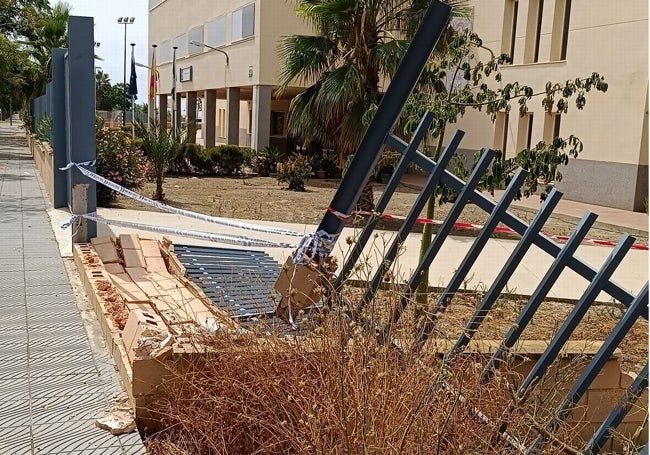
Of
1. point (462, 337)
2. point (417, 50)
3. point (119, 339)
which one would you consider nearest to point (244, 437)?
point (462, 337)

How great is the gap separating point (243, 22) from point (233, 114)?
4673mm

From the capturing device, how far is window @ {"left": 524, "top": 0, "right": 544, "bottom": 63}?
20.4m

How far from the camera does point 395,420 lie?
230 centimetres

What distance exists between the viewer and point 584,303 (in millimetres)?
3107

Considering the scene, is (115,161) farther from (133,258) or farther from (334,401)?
(334,401)

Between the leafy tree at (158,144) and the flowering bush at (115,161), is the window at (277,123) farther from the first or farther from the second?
the flowering bush at (115,161)

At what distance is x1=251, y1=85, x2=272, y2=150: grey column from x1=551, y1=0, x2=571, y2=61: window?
11063 mm

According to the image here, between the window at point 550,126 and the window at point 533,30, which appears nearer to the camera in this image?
the window at point 550,126

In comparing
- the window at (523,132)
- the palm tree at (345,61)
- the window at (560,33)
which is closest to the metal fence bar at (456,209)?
the palm tree at (345,61)

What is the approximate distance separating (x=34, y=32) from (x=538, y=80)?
17907 millimetres

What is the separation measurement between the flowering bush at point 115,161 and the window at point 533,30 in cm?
1289

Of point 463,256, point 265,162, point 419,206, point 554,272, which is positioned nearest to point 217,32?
point 265,162

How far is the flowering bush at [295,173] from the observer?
62.5ft

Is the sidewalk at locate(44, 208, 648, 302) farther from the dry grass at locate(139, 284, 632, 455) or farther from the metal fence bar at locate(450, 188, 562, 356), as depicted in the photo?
the dry grass at locate(139, 284, 632, 455)
